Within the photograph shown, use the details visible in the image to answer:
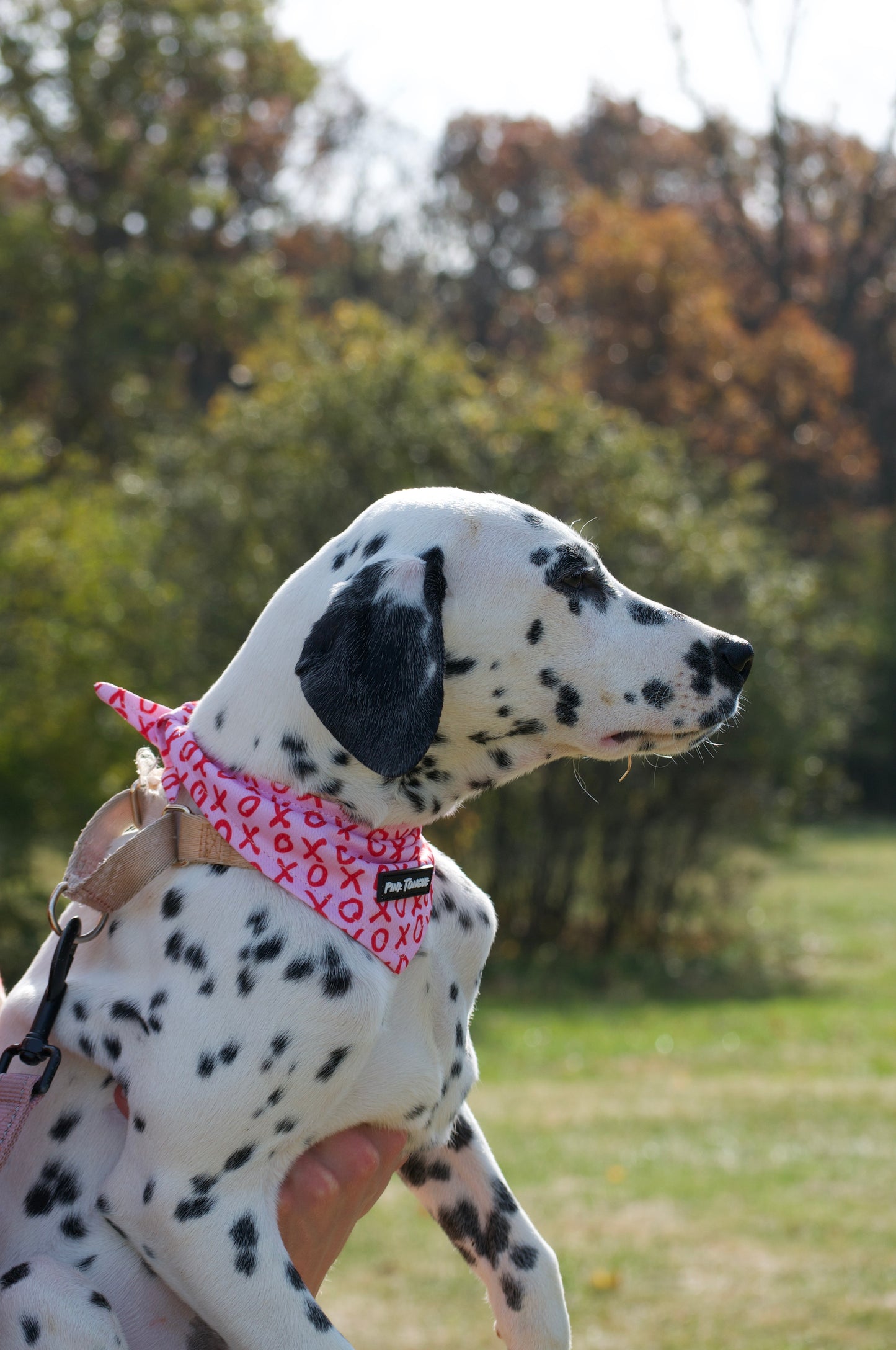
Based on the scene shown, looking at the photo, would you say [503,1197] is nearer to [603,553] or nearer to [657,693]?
[657,693]

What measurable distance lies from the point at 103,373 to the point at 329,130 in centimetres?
1210

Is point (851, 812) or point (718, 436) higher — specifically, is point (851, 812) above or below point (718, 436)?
below

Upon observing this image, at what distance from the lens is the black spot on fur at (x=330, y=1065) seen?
220 centimetres

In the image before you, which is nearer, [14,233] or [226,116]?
[14,233]

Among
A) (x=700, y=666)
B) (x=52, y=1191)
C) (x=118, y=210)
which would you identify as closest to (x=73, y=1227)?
(x=52, y=1191)

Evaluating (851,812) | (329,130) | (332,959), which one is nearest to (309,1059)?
(332,959)

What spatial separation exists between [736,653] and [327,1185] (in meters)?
1.25

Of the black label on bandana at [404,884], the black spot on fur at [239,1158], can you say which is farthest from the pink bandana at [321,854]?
the black spot on fur at [239,1158]

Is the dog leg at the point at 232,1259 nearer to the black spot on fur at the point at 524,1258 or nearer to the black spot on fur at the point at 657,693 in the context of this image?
the black spot on fur at the point at 524,1258

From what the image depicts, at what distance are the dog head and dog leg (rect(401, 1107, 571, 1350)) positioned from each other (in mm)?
690

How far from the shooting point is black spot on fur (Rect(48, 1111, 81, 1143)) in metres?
2.32

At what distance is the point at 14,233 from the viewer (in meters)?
26.4

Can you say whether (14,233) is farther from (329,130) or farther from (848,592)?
(848,592)

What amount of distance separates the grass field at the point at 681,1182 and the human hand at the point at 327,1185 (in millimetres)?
3297
